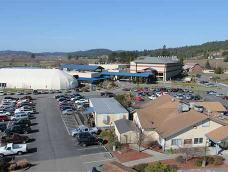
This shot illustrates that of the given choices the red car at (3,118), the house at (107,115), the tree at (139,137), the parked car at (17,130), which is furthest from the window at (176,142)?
the red car at (3,118)

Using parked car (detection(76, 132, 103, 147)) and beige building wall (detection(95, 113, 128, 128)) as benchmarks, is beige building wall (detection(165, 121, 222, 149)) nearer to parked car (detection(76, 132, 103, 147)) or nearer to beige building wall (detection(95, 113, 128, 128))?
parked car (detection(76, 132, 103, 147))

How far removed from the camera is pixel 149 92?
72.8 meters

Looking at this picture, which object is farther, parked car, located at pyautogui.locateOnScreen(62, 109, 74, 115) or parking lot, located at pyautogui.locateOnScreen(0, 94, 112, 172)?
parked car, located at pyautogui.locateOnScreen(62, 109, 74, 115)

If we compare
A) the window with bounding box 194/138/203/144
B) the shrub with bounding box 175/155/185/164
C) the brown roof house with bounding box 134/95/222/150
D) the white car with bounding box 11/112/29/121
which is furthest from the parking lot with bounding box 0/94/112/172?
the window with bounding box 194/138/203/144

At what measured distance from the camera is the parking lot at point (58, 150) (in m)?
29.9

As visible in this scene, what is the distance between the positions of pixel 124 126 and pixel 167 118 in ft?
16.6

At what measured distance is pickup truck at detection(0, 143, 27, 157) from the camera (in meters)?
32.6

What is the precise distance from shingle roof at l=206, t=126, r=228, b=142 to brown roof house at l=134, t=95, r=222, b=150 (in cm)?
43

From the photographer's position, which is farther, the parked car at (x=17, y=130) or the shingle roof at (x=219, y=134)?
the parked car at (x=17, y=130)

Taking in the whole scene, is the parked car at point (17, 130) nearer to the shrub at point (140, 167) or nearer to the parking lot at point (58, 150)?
the parking lot at point (58, 150)

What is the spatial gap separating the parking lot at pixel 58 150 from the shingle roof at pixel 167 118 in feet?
21.5

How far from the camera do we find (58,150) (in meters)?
33.9

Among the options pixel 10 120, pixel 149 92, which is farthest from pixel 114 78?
pixel 10 120

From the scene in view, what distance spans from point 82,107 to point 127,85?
113ft
